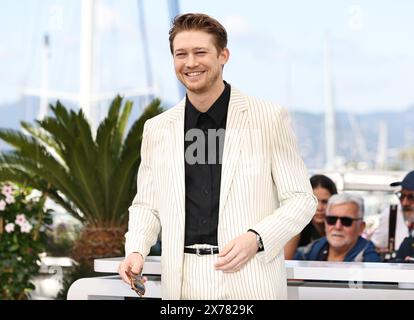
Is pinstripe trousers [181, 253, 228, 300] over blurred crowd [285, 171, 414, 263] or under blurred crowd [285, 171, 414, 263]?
under

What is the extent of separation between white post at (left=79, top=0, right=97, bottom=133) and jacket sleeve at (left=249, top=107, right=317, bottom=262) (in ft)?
30.5

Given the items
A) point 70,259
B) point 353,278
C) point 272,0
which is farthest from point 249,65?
point 353,278

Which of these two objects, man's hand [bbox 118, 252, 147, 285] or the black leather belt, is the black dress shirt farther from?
man's hand [bbox 118, 252, 147, 285]

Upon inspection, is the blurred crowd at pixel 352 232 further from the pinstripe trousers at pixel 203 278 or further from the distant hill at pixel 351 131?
the distant hill at pixel 351 131

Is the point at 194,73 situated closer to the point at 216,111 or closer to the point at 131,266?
the point at 216,111

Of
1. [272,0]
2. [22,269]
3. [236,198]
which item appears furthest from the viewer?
[272,0]

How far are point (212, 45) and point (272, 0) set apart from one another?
192 feet

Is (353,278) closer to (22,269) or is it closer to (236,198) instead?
(236,198)

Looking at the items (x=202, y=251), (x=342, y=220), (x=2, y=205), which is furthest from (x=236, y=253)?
(x=2, y=205)

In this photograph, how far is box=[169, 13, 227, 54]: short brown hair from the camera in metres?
2.85

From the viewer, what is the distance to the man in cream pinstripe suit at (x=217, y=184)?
2.84 metres

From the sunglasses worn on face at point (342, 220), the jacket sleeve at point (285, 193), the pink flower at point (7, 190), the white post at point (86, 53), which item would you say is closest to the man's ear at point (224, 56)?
the jacket sleeve at point (285, 193)

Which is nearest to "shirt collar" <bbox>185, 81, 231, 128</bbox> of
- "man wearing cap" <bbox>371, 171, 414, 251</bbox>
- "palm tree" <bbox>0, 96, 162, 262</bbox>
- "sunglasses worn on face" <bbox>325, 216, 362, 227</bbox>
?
"sunglasses worn on face" <bbox>325, 216, 362, 227</bbox>
